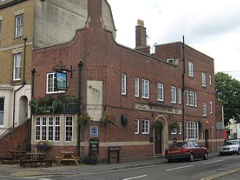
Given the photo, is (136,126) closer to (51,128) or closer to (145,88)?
(145,88)

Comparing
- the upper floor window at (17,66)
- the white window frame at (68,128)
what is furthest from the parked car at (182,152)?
the upper floor window at (17,66)

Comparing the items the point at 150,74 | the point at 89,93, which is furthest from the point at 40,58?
the point at 150,74

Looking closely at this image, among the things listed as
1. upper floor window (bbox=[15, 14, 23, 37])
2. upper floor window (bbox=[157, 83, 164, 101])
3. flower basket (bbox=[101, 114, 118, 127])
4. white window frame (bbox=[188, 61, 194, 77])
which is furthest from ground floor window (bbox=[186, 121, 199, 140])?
upper floor window (bbox=[15, 14, 23, 37])

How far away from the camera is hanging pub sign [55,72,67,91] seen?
2219 centimetres

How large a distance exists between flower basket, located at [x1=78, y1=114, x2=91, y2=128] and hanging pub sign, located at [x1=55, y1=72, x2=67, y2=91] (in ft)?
7.41

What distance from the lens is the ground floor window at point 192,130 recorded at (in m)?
33.9

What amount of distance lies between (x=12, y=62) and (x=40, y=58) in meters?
3.50

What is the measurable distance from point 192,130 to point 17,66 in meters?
18.1

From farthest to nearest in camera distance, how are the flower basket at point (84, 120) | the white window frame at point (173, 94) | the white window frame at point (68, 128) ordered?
the white window frame at point (173, 94) < the white window frame at point (68, 128) < the flower basket at point (84, 120)

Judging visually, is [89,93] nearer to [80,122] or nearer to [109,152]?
[80,122]

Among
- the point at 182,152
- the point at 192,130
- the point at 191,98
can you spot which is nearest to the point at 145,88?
the point at 182,152

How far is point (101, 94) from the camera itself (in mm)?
23094

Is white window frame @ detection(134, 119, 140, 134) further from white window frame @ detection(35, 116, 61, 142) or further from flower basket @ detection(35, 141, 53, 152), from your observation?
flower basket @ detection(35, 141, 53, 152)

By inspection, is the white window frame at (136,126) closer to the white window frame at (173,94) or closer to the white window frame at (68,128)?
the white window frame at (68,128)
